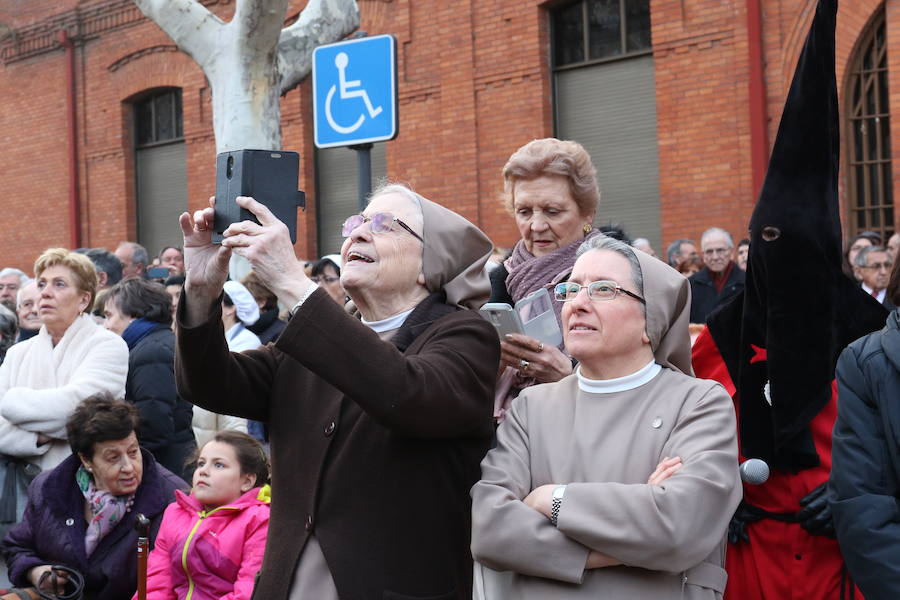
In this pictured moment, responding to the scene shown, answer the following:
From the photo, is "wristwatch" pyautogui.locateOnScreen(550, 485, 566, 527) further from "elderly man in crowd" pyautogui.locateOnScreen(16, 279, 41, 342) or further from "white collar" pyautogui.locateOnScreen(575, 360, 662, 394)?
"elderly man in crowd" pyautogui.locateOnScreen(16, 279, 41, 342)

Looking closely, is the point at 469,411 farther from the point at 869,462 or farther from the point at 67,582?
the point at 67,582

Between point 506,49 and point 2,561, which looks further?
point 506,49

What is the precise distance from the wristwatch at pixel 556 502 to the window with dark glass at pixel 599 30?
33.3ft

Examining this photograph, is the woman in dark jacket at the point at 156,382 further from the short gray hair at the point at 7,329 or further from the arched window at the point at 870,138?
the arched window at the point at 870,138

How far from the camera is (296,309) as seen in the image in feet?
8.98

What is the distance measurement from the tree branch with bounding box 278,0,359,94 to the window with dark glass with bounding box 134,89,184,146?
259 inches

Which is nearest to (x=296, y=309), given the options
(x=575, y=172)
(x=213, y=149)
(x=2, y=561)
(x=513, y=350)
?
(x=513, y=350)

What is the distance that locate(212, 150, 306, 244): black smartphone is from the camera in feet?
9.36

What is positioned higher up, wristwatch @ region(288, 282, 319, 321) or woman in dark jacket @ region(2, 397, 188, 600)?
wristwatch @ region(288, 282, 319, 321)

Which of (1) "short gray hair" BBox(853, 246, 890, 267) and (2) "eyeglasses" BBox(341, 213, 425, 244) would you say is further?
(1) "short gray hair" BBox(853, 246, 890, 267)

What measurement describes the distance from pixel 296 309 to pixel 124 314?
4.07 metres

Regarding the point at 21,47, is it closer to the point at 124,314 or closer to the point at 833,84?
the point at 124,314

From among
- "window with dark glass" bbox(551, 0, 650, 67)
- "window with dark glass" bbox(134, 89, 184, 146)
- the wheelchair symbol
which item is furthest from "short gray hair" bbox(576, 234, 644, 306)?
"window with dark glass" bbox(134, 89, 184, 146)

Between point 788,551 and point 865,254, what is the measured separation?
5776mm
